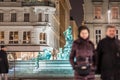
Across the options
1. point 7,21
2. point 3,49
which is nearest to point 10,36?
point 7,21

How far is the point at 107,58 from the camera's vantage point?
974cm

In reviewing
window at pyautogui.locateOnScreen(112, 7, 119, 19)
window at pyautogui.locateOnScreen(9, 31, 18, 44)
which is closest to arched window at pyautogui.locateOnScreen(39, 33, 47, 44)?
window at pyautogui.locateOnScreen(9, 31, 18, 44)

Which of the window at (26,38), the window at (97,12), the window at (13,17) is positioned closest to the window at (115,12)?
the window at (97,12)

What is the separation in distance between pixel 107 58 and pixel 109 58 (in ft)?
0.15

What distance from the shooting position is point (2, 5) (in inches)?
2785

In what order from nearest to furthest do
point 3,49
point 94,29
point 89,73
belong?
point 89,73
point 3,49
point 94,29

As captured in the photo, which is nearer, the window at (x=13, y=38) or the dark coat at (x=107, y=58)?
the dark coat at (x=107, y=58)

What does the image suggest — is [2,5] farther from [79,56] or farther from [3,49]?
[79,56]

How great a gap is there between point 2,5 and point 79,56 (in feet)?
204

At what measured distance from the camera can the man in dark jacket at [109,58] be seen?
965 centimetres

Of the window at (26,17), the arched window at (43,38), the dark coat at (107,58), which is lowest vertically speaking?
the arched window at (43,38)

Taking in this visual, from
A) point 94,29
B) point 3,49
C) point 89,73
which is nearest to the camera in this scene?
point 89,73

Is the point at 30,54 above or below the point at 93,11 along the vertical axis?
below

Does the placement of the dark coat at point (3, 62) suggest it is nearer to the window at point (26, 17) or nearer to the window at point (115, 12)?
the window at point (26, 17)
